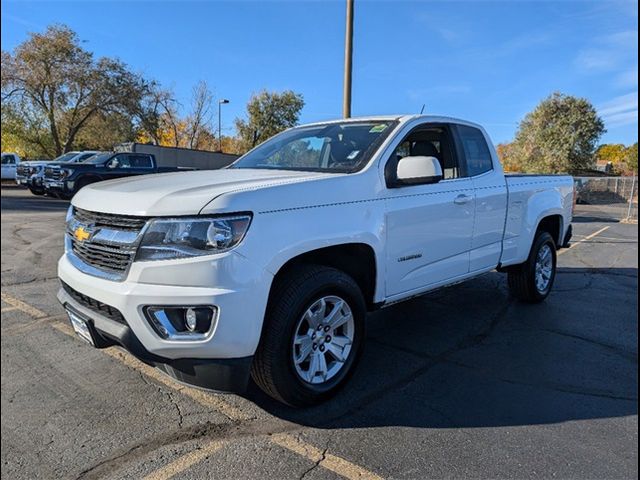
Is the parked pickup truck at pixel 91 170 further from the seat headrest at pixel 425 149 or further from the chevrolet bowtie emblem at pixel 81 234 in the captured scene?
the chevrolet bowtie emblem at pixel 81 234

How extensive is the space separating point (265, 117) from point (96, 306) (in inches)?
1760

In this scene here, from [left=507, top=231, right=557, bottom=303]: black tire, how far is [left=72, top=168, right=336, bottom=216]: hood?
3258 mm

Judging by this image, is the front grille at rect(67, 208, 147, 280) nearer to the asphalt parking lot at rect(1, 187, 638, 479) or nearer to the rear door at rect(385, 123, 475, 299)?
the asphalt parking lot at rect(1, 187, 638, 479)

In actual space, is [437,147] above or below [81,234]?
above

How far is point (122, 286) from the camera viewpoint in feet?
8.35

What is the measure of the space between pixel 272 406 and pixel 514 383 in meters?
1.80

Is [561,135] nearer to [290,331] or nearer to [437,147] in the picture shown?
[437,147]

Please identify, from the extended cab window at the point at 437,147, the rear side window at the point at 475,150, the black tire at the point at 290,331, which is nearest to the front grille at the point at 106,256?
the black tire at the point at 290,331

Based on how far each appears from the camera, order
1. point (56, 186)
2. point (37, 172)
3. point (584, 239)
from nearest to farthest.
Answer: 1. point (584, 239)
2. point (56, 186)
3. point (37, 172)

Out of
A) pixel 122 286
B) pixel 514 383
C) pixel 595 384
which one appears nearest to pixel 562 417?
A: pixel 514 383

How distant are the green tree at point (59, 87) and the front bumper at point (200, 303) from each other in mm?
33349

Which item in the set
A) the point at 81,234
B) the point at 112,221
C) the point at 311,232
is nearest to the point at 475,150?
the point at 311,232

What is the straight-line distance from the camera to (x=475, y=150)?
4742 mm

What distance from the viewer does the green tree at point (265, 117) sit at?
45281 millimetres
